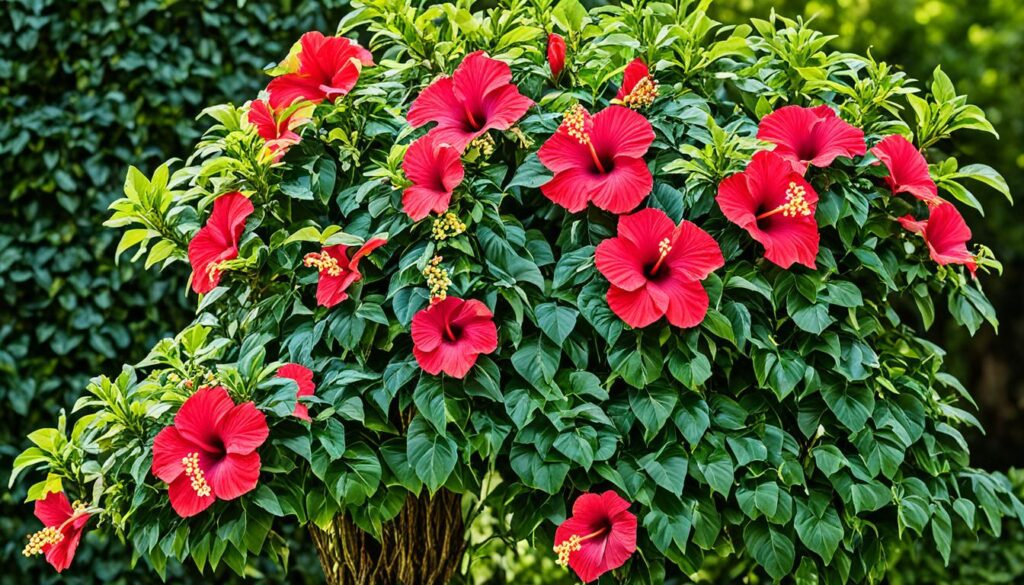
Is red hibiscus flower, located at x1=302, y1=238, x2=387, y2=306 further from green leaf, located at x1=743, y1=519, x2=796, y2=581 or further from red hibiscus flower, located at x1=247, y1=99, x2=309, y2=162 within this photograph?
green leaf, located at x1=743, y1=519, x2=796, y2=581

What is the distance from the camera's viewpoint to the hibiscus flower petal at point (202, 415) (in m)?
1.70

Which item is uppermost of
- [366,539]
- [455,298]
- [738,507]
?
[455,298]

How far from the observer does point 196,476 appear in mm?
1668

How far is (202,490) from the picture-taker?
1.66 meters

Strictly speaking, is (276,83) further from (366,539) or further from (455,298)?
(366,539)

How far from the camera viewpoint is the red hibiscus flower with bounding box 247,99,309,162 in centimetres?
187

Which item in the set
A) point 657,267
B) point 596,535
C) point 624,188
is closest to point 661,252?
point 657,267

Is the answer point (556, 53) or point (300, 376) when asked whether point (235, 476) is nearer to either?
point (300, 376)

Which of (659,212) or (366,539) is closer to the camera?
(659,212)

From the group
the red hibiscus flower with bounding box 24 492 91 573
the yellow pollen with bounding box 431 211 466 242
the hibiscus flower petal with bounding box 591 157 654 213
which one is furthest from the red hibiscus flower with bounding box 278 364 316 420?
the hibiscus flower petal with bounding box 591 157 654 213

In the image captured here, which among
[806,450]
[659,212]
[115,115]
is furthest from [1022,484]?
[115,115]

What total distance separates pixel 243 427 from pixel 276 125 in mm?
578

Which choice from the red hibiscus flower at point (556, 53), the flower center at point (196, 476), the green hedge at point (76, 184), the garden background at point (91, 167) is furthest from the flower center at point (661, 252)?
the green hedge at point (76, 184)

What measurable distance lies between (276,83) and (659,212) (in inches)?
30.3
